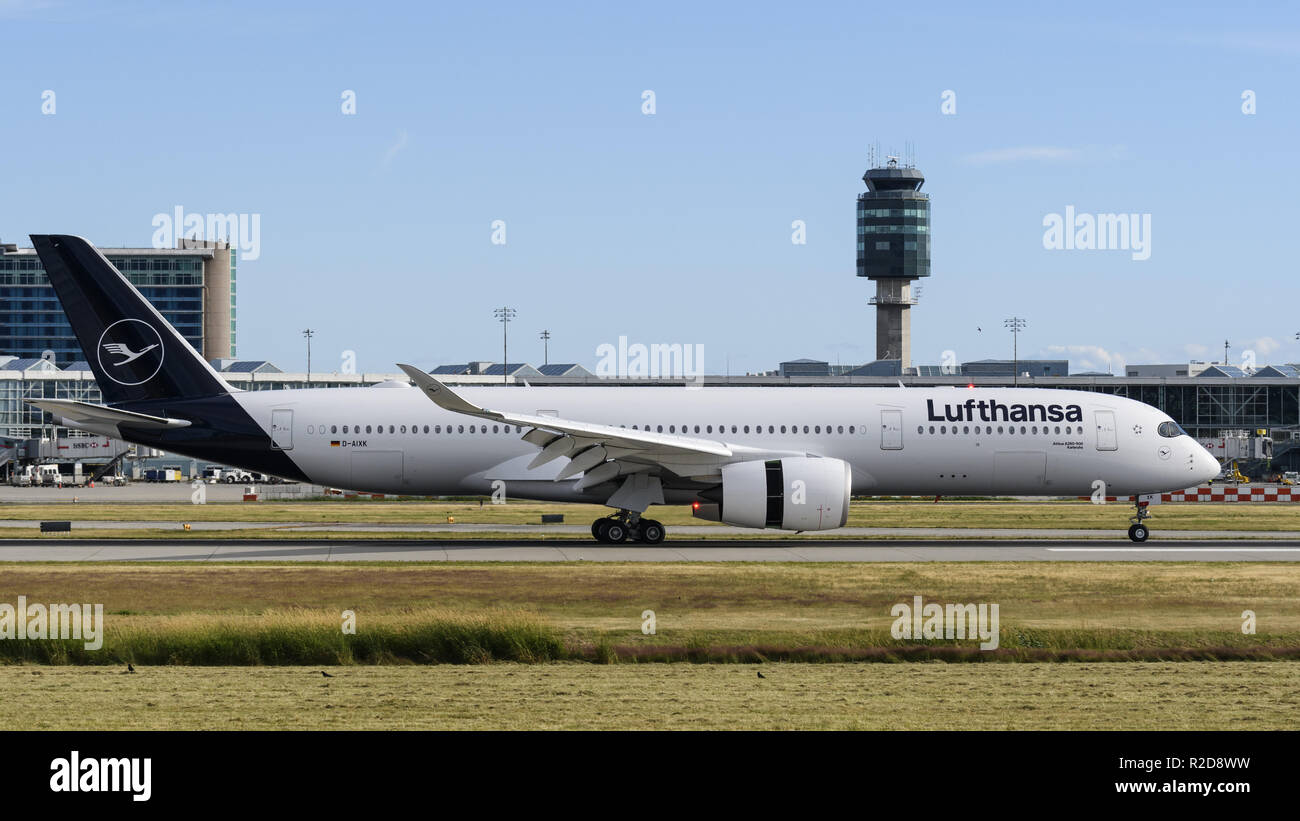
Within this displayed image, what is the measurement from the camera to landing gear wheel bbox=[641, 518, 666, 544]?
119ft

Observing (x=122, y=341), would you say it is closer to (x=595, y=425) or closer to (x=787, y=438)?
(x=595, y=425)

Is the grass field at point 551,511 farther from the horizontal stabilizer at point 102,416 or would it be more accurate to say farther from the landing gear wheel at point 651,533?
the landing gear wheel at point 651,533

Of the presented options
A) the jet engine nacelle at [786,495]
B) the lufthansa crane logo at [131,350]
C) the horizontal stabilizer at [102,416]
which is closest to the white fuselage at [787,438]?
the horizontal stabilizer at [102,416]

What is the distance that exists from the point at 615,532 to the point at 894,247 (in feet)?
512

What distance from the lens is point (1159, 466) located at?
126 feet

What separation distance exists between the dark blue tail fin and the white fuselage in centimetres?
172

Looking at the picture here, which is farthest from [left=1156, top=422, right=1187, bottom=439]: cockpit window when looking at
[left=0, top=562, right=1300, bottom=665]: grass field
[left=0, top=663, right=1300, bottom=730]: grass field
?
[left=0, top=663, right=1300, bottom=730]: grass field

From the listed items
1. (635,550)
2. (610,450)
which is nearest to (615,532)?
(635,550)

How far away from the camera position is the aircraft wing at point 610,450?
112 feet

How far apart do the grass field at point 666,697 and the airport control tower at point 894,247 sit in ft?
562

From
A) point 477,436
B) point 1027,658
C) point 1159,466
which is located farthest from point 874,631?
point 1159,466

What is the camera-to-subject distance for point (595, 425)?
3612 centimetres
